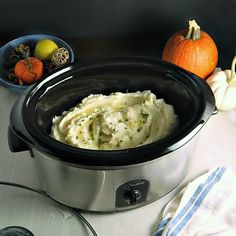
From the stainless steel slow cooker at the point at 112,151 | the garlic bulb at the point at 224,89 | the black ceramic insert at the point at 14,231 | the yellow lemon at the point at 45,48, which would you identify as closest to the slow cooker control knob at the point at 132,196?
the stainless steel slow cooker at the point at 112,151


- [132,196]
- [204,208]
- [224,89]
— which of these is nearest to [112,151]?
[132,196]

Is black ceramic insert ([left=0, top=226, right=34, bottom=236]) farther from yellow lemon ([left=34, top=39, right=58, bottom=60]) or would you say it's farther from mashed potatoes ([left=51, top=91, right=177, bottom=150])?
yellow lemon ([left=34, top=39, right=58, bottom=60])

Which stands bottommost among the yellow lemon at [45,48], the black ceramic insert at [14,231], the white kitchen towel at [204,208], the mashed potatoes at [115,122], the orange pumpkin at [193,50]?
the black ceramic insert at [14,231]

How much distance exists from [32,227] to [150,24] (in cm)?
61

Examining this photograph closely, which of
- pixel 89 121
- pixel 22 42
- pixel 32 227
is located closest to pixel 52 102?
pixel 89 121

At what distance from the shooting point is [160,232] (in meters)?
0.76

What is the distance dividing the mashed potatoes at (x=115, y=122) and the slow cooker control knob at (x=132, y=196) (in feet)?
0.29

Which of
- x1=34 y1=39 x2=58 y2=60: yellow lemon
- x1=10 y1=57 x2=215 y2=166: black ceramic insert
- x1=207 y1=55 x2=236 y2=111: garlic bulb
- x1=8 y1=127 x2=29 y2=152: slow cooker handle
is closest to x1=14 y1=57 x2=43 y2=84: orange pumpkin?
x1=34 y1=39 x2=58 y2=60: yellow lemon

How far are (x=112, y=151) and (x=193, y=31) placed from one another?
46 cm

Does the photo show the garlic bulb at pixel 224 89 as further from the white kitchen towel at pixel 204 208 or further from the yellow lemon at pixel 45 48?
the yellow lemon at pixel 45 48

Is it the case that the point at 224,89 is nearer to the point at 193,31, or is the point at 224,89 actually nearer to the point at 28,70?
the point at 193,31

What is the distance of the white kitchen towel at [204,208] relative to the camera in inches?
29.8

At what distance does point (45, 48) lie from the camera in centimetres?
107

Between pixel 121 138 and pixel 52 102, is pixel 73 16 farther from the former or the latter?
pixel 121 138
